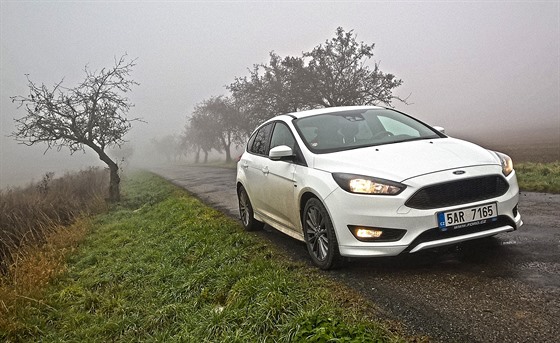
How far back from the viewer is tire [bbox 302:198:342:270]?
4.01 m

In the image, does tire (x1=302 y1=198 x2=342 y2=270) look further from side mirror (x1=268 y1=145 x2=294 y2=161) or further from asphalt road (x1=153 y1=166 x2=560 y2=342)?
side mirror (x1=268 y1=145 x2=294 y2=161)

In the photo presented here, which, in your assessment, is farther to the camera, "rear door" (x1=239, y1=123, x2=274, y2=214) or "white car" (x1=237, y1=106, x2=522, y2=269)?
"rear door" (x1=239, y1=123, x2=274, y2=214)

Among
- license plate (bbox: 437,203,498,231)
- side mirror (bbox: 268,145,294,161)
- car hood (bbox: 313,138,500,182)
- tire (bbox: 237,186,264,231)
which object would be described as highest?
side mirror (bbox: 268,145,294,161)

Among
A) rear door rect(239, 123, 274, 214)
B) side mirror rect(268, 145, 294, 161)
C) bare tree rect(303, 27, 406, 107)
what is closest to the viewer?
side mirror rect(268, 145, 294, 161)

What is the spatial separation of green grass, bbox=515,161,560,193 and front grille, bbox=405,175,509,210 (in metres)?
5.30

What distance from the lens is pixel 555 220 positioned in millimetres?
5398

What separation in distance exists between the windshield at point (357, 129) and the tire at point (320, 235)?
705 millimetres

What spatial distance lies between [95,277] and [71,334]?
1815mm

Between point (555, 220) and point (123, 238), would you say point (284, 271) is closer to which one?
point (555, 220)

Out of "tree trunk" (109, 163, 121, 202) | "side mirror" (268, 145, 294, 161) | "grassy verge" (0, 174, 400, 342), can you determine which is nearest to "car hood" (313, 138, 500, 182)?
"side mirror" (268, 145, 294, 161)

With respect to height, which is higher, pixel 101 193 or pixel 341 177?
pixel 341 177

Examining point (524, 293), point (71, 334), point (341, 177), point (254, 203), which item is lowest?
point (71, 334)

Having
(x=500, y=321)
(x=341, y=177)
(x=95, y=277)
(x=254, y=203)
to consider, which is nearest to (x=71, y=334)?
(x=95, y=277)

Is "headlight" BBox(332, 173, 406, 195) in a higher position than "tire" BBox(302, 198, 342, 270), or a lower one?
higher
